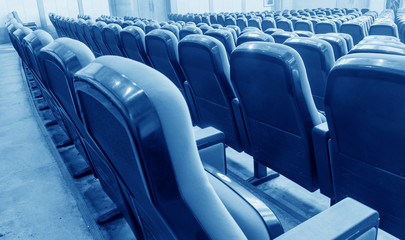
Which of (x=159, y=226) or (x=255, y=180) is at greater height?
(x=159, y=226)

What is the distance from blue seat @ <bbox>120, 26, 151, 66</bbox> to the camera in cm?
300

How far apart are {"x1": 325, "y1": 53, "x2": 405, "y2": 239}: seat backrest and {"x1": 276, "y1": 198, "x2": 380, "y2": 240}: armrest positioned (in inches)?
13.6

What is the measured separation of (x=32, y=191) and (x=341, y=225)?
5.95 feet

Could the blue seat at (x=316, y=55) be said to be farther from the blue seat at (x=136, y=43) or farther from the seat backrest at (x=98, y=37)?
the seat backrest at (x=98, y=37)

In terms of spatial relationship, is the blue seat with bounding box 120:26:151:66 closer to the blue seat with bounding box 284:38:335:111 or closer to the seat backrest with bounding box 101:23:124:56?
Answer: the seat backrest with bounding box 101:23:124:56

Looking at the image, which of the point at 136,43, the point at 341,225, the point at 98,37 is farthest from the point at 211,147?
the point at 98,37

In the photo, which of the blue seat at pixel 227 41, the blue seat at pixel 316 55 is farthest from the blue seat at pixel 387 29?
the blue seat at pixel 316 55

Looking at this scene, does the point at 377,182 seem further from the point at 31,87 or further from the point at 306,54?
the point at 31,87

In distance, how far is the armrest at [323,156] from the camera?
1.34 metres

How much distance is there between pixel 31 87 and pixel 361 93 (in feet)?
15.1

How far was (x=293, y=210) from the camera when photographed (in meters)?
1.76

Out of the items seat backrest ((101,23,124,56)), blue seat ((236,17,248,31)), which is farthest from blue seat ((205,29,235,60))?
blue seat ((236,17,248,31))

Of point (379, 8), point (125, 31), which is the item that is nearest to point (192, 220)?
point (125, 31)

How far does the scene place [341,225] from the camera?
2.41 ft
